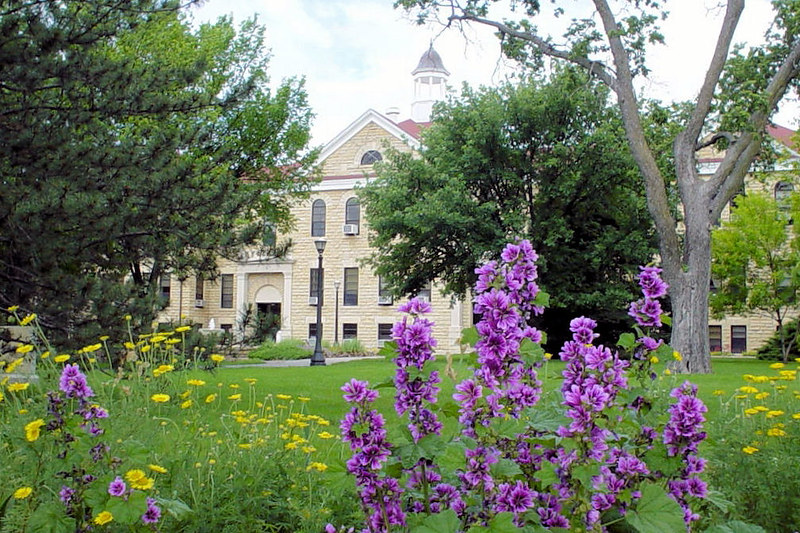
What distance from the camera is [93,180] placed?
8.38m

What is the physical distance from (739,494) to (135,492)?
3002 millimetres

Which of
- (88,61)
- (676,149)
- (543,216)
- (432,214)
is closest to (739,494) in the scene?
(88,61)

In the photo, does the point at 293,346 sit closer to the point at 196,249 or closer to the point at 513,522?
the point at 196,249

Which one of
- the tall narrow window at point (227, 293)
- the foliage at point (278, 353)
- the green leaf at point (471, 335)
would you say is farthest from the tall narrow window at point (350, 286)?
the green leaf at point (471, 335)

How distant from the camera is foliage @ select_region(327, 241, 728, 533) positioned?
213cm

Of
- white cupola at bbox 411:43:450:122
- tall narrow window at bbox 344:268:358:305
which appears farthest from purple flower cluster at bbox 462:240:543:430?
white cupola at bbox 411:43:450:122

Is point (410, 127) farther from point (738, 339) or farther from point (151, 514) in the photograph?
point (151, 514)

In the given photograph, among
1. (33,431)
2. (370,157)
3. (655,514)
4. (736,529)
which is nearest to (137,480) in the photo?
(33,431)

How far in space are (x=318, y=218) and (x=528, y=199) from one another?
17.4m

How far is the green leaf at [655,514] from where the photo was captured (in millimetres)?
2076

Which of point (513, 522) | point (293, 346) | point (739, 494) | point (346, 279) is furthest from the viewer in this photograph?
point (346, 279)

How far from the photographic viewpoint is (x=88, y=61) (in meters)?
8.31

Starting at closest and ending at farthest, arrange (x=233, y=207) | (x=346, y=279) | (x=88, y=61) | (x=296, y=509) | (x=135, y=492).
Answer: (x=135, y=492)
(x=296, y=509)
(x=88, y=61)
(x=233, y=207)
(x=346, y=279)

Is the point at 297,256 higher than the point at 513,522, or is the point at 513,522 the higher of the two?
the point at 297,256
